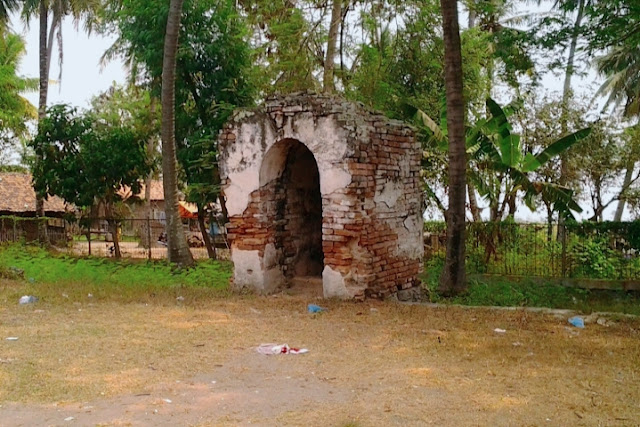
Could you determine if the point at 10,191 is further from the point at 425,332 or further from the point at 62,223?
the point at 425,332

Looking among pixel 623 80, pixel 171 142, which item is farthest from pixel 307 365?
pixel 623 80

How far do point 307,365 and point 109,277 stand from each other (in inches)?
326

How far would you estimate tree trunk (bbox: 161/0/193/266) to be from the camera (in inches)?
504

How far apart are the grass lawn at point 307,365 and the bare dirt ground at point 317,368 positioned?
0.07 feet

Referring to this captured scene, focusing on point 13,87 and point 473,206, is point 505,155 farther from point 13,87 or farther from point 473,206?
point 13,87

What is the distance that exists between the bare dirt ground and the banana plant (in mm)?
5751

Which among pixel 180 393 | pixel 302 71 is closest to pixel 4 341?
pixel 180 393

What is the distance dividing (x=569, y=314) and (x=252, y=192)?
5.15 metres

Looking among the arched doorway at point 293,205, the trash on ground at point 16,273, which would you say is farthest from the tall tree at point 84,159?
the arched doorway at point 293,205

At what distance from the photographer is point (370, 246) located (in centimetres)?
953

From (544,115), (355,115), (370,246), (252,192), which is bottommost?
(370,246)

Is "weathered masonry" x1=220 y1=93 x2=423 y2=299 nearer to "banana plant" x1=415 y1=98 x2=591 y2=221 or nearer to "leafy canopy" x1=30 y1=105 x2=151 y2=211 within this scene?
"banana plant" x1=415 y1=98 x2=591 y2=221

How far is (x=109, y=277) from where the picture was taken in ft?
42.8

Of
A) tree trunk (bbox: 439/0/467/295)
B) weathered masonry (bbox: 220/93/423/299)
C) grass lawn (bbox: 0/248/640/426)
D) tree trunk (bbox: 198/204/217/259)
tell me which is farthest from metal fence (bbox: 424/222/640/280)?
tree trunk (bbox: 198/204/217/259)
